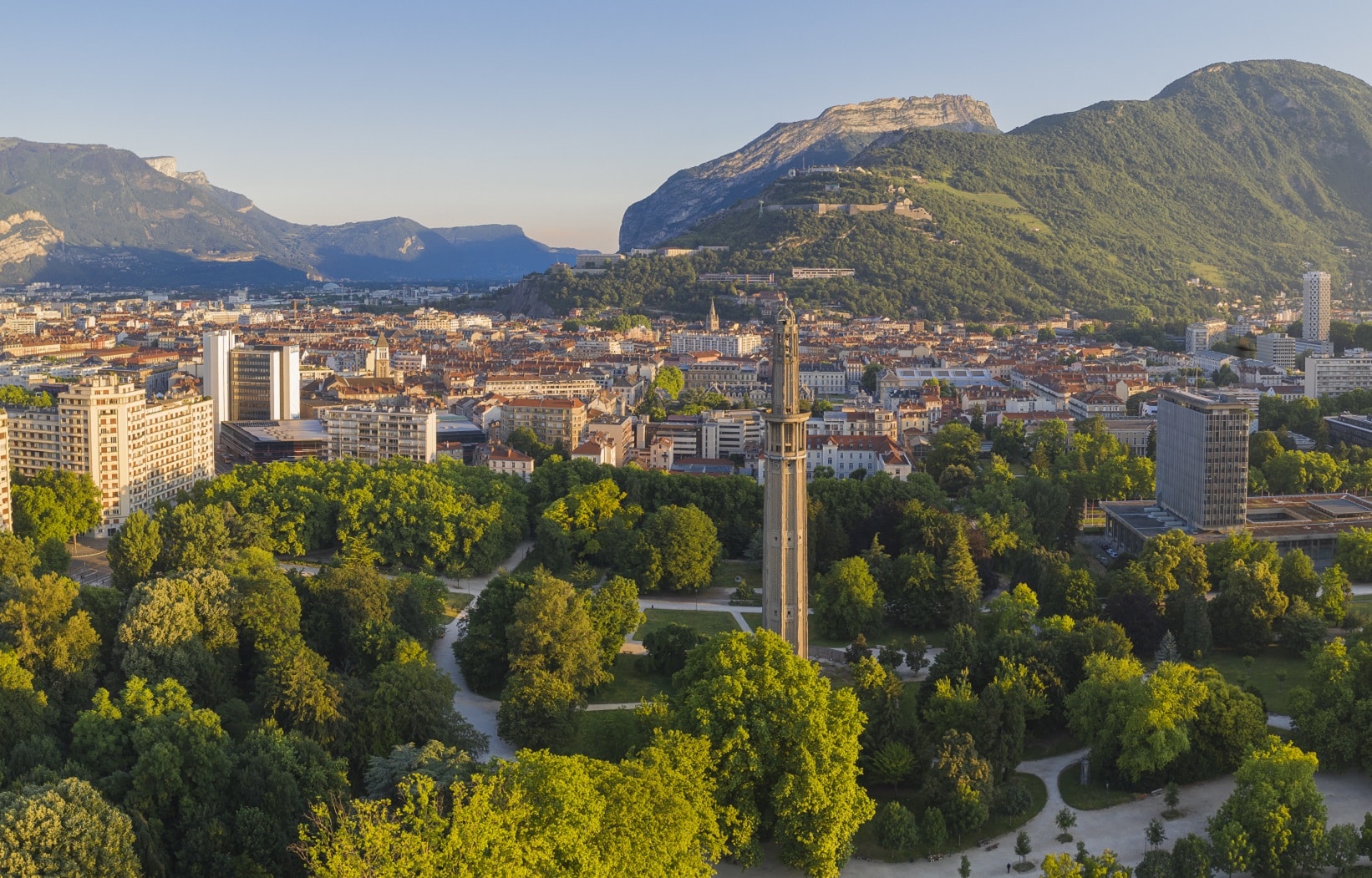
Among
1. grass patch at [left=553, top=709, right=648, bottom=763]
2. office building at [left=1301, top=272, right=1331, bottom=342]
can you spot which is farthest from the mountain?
grass patch at [left=553, top=709, right=648, bottom=763]

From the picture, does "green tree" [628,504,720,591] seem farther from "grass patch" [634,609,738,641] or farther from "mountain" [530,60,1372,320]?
"mountain" [530,60,1372,320]

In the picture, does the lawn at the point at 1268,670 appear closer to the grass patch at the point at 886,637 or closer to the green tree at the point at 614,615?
the grass patch at the point at 886,637

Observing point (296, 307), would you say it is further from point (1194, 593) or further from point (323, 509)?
point (1194, 593)

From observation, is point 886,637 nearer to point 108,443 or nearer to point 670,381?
point 108,443

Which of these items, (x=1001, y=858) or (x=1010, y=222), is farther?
(x=1010, y=222)

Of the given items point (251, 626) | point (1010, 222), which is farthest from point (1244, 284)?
point (251, 626)
